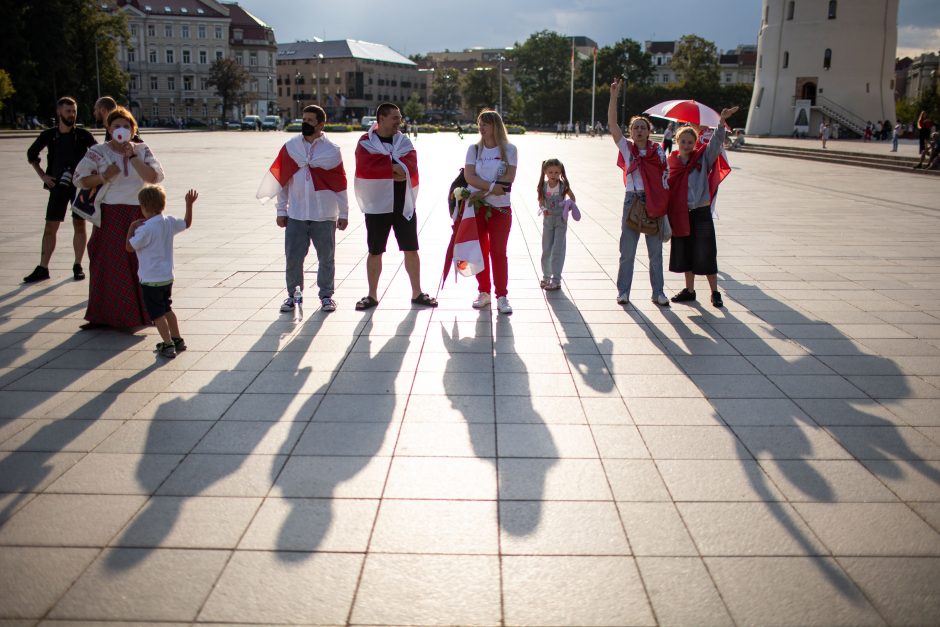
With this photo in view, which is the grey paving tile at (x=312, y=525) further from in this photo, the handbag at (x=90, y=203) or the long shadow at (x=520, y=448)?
the handbag at (x=90, y=203)

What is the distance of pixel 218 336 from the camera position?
6660 mm

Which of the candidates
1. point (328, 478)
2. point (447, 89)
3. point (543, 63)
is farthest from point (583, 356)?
point (447, 89)

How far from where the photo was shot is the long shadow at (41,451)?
3.90 m

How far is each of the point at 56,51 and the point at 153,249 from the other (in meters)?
59.7

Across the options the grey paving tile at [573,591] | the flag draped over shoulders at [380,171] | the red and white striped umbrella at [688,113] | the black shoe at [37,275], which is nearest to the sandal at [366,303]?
the flag draped over shoulders at [380,171]

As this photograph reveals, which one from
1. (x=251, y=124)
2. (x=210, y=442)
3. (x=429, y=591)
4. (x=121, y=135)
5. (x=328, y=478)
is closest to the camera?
(x=429, y=591)

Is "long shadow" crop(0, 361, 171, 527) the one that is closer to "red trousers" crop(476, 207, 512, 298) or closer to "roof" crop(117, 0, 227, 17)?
"red trousers" crop(476, 207, 512, 298)

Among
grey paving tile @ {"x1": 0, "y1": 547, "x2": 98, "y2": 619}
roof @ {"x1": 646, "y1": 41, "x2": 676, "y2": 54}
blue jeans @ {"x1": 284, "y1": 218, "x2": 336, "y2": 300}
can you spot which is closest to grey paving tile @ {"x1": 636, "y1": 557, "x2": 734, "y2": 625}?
grey paving tile @ {"x1": 0, "y1": 547, "x2": 98, "y2": 619}

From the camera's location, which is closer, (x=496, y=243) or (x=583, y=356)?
(x=583, y=356)

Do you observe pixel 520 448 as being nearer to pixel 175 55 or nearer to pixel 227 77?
pixel 227 77

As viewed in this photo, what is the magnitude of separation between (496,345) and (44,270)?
5.36 m

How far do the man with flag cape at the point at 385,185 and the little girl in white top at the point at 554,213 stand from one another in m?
1.58

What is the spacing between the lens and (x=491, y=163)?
732 centimetres

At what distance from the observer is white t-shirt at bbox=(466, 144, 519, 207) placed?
7301 mm
